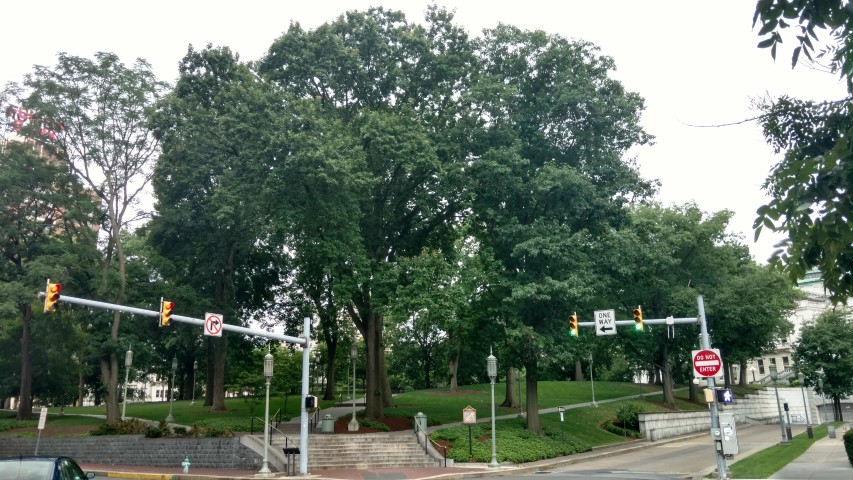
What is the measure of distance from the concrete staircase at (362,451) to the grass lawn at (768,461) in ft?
39.9

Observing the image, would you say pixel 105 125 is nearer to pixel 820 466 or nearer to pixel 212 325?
pixel 212 325

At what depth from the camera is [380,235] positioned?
34.7 m

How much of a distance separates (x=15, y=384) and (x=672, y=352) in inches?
2162

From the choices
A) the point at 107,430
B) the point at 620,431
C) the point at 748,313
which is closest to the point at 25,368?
the point at 107,430

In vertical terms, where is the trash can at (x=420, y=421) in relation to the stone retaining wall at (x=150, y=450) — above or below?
above

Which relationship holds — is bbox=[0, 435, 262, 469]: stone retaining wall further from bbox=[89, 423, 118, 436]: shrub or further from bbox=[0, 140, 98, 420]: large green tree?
bbox=[0, 140, 98, 420]: large green tree

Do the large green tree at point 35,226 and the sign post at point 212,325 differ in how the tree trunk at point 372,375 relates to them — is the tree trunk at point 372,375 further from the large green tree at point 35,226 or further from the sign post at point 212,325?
the large green tree at point 35,226

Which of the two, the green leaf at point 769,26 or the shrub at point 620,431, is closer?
the green leaf at point 769,26

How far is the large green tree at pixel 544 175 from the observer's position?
3025 centimetres

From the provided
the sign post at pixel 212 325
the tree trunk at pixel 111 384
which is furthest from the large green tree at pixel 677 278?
the tree trunk at pixel 111 384

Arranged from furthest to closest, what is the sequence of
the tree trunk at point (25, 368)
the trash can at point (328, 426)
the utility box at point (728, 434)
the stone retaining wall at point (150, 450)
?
the tree trunk at point (25, 368)
the trash can at point (328, 426)
the stone retaining wall at point (150, 450)
the utility box at point (728, 434)

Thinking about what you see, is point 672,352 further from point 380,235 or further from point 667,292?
point 380,235

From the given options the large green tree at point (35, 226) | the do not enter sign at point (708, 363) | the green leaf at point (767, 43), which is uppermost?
the large green tree at point (35, 226)

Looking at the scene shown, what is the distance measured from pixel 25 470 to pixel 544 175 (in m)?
23.6
